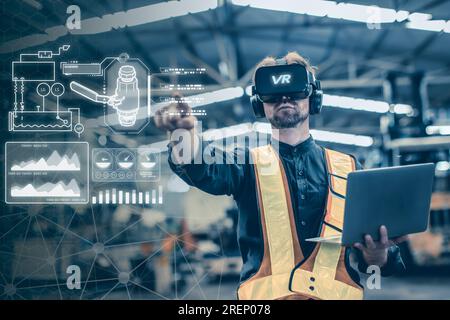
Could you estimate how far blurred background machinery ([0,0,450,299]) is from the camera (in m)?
2.03

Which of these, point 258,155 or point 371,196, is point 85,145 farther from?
point 371,196

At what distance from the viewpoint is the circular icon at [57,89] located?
2109 millimetres

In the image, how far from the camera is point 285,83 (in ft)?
6.66

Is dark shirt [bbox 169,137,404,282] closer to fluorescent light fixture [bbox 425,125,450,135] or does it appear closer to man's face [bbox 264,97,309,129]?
man's face [bbox 264,97,309,129]

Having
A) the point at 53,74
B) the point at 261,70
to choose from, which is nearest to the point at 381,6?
the point at 261,70

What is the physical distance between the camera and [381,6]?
6.83 ft

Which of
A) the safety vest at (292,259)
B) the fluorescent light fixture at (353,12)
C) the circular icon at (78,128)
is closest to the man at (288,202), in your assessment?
the safety vest at (292,259)

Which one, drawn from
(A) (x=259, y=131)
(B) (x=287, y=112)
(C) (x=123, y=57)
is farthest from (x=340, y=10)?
(C) (x=123, y=57)

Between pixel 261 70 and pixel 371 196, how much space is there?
0.67 metres

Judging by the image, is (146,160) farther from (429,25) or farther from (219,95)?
(429,25)

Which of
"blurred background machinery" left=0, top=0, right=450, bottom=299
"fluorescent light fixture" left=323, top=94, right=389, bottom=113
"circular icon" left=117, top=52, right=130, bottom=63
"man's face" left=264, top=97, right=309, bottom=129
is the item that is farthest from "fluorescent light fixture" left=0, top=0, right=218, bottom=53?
"fluorescent light fixture" left=323, top=94, right=389, bottom=113

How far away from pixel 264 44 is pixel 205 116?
0.38 m

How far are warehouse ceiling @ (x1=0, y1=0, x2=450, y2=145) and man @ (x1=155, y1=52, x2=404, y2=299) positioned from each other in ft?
0.30
